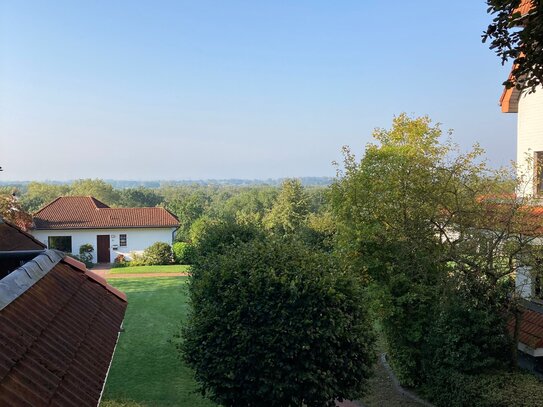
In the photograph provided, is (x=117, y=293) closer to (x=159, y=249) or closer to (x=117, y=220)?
(x=159, y=249)

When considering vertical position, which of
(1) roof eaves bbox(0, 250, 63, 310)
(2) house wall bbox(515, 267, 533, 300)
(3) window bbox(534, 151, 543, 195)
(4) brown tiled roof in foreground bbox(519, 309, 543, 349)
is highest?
(3) window bbox(534, 151, 543, 195)

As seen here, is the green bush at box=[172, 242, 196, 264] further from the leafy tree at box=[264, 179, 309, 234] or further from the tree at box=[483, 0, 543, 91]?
the tree at box=[483, 0, 543, 91]

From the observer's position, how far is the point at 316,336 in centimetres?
752

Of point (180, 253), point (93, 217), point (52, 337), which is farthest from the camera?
point (93, 217)

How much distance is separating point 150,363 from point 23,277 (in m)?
8.96

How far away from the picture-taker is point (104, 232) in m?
34.1

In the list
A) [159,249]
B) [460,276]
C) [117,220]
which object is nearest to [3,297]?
[460,276]

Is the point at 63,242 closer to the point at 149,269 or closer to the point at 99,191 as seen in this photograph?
the point at 149,269

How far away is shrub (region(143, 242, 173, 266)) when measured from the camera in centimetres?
3241

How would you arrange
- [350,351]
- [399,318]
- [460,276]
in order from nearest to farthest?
[350,351]
[460,276]
[399,318]

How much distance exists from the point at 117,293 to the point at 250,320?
2.29m

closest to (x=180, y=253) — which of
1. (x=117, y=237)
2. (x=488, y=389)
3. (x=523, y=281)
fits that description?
(x=117, y=237)

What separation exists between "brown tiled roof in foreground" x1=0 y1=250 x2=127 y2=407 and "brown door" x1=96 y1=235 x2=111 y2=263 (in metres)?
29.8

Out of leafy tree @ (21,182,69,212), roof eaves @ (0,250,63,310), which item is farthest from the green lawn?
leafy tree @ (21,182,69,212)
